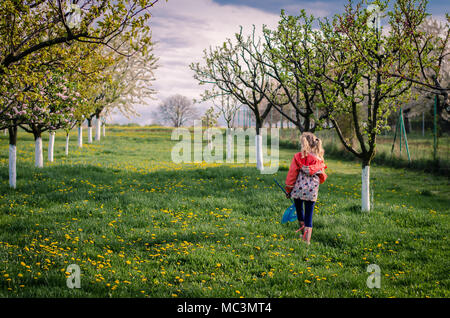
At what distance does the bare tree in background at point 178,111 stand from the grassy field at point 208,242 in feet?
231

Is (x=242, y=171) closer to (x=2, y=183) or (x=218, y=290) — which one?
(x=2, y=183)

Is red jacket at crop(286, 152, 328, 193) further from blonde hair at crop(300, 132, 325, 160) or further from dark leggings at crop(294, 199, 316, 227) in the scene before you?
dark leggings at crop(294, 199, 316, 227)

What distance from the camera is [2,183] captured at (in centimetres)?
1266

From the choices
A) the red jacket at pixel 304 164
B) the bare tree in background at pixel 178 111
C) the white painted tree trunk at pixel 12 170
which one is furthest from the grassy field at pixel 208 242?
the bare tree in background at pixel 178 111

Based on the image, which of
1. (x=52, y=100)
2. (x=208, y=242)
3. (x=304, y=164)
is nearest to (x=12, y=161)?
(x=52, y=100)

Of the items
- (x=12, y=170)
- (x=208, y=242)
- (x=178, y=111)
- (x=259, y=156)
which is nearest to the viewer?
(x=208, y=242)


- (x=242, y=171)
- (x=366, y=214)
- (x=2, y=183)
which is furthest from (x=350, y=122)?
(x=2, y=183)

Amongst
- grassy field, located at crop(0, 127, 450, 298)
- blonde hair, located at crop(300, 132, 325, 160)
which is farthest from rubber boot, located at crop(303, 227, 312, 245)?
blonde hair, located at crop(300, 132, 325, 160)

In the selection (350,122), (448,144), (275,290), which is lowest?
(275,290)

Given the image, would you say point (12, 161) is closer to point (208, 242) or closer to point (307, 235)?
point (208, 242)

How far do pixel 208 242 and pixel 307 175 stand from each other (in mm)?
2458

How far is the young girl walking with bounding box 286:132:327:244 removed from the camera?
709 centimetres

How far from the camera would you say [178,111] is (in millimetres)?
82500

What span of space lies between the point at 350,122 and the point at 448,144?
10.4 m
